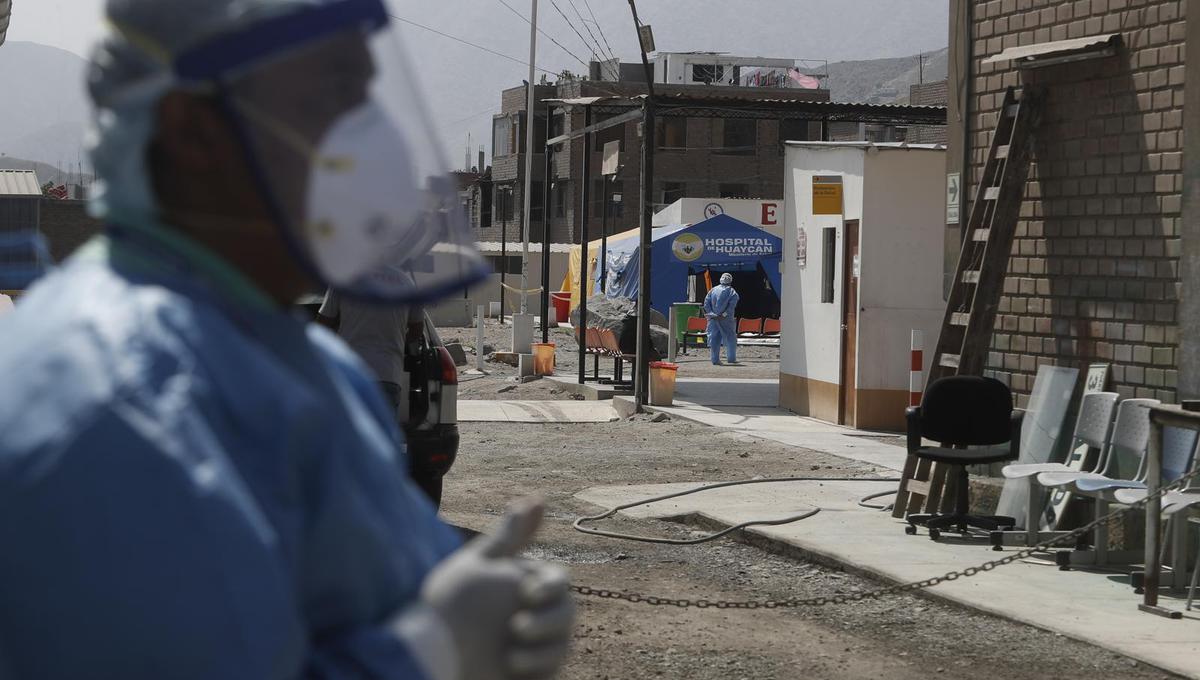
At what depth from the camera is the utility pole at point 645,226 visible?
62.4 ft

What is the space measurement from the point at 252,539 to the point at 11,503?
19 cm

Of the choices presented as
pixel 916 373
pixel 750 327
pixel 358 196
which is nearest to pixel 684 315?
pixel 750 327

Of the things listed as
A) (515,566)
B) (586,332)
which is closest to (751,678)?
(515,566)

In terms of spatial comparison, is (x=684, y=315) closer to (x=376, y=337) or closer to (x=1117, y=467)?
(x=1117, y=467)

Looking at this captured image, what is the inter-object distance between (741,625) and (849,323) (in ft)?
33.7

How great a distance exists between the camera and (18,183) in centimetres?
2925

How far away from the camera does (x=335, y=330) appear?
9406 mm

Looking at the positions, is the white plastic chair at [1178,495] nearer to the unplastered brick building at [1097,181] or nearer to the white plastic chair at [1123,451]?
the white plastic chair at [1123,451]

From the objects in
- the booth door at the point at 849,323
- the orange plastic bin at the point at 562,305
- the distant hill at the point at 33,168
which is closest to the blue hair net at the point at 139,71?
the distant hill at the point at 33,168

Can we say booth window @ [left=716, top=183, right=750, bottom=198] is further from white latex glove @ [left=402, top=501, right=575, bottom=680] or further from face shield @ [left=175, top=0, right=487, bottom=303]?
white latex glove @ [left=402, top=501, right=575, bottom=680]

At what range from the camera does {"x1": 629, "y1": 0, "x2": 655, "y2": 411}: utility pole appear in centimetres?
1902

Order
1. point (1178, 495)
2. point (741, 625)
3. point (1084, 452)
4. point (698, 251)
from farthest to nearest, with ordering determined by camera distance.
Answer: point (698, 251) → point (1084, 452) → point (1178, 495) → point (741, 625)

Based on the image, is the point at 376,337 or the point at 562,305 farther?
the point at 562,305

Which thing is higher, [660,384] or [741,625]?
[660,384]
